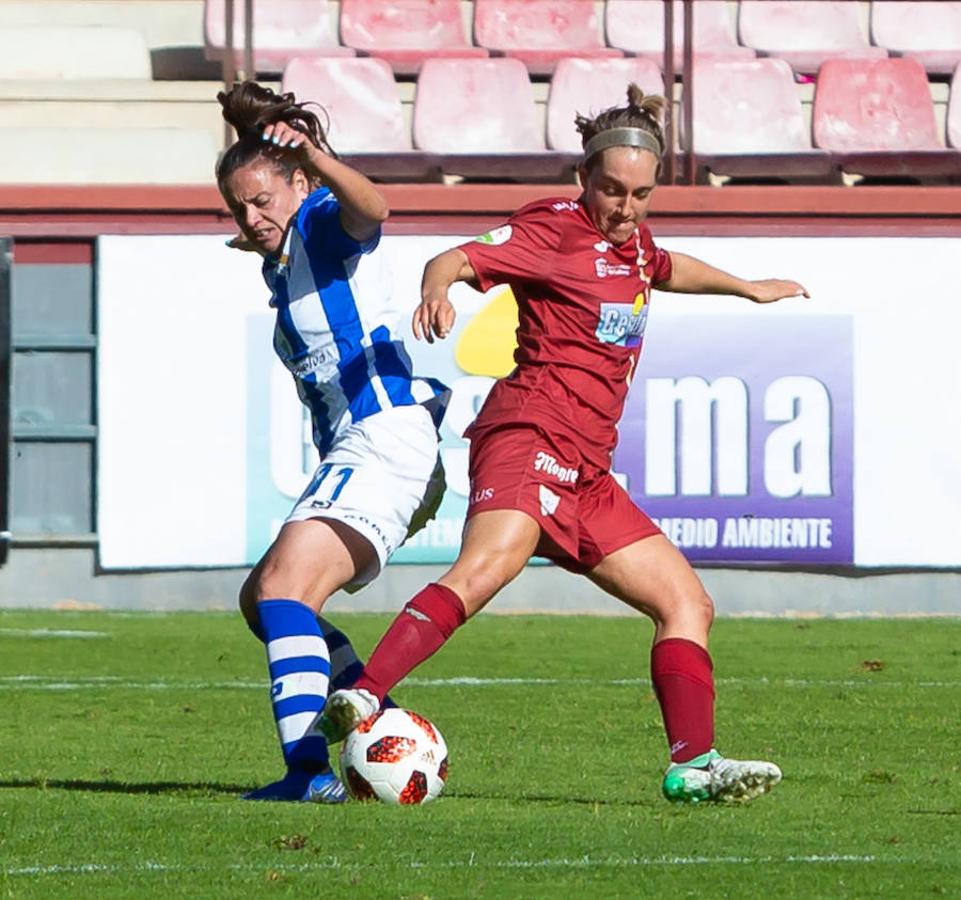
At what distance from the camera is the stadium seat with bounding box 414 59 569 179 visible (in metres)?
16.1

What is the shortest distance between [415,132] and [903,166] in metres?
3.41

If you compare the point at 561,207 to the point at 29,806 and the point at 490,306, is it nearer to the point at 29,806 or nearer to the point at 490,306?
the point at 29,806

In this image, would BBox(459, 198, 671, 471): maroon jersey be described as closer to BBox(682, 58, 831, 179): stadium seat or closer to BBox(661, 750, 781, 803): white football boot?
BBox(661, 750, 781, 803): white football boot

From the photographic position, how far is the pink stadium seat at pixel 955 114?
16.3m

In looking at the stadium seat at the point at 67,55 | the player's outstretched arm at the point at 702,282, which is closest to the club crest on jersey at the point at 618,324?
the player's outstretched arm at the point at 702,282

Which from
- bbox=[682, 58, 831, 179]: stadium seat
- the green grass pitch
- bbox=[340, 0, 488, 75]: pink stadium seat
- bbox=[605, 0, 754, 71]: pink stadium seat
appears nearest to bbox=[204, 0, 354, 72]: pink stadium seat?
bbox=[340, 0, 488, 75]: pink stadium seat

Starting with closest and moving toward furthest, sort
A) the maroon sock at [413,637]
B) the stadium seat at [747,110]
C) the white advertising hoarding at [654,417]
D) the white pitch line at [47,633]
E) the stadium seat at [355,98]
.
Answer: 1. the maroon sock at [413,637]
2. the white pitch line at [47,633]
3. the white advertising hoarding at [654,417]
4. the stadium seat at [355,98]
5. the stadium seat at [747,110]

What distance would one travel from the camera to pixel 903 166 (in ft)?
50.9

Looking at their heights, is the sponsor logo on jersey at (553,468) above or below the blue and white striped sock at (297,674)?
above

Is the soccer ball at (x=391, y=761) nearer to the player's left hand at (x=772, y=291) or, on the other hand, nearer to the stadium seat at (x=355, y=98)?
the player's left hand at (x=772, y=291)

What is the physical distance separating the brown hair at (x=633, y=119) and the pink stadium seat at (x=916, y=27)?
1218 centimetres

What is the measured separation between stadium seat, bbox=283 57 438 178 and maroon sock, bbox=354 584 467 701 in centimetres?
1031

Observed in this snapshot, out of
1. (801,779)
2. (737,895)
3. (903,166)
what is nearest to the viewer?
(737,895)

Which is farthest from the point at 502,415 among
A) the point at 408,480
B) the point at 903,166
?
the point at 903,166
